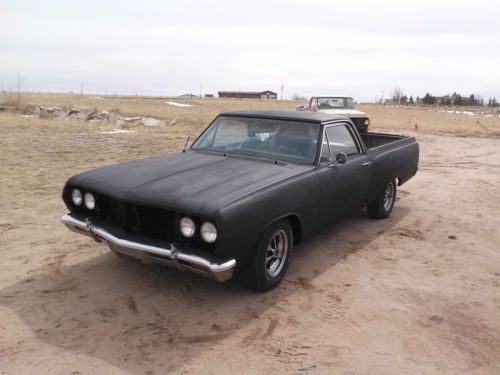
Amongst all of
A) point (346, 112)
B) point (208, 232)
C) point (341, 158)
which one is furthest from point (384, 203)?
point (346, 112)

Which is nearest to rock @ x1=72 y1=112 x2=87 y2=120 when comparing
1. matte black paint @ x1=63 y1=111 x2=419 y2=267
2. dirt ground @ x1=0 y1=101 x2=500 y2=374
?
dirt ground @ x1=0 y1=101 x2=500 y2=374

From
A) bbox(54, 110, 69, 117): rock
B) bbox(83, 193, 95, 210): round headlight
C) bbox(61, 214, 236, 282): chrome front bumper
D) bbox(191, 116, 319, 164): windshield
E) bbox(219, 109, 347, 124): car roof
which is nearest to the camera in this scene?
bbox(61, 214, 236, 282): chrome front bumper

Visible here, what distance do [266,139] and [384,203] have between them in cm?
237

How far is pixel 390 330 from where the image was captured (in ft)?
11.7

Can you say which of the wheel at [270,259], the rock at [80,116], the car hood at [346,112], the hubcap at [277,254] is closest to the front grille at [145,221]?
the wheel at [270,259]

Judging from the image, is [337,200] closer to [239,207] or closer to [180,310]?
[239,207]

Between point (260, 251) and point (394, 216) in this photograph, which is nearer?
point (260, 251)

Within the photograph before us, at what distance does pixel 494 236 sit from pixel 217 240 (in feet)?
13.7

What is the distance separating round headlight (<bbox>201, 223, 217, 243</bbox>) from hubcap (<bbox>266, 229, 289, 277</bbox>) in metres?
0.84

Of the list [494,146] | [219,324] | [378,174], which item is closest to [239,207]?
[219,324]

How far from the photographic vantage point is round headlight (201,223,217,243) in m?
3.40

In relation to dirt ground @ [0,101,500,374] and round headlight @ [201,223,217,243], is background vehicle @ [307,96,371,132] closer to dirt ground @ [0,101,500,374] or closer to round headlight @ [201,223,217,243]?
dirt ground @ [0,101,500,374]

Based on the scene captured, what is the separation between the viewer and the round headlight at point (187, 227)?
11.4 feet

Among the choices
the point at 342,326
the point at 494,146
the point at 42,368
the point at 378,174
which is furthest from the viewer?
the point at 494,146
